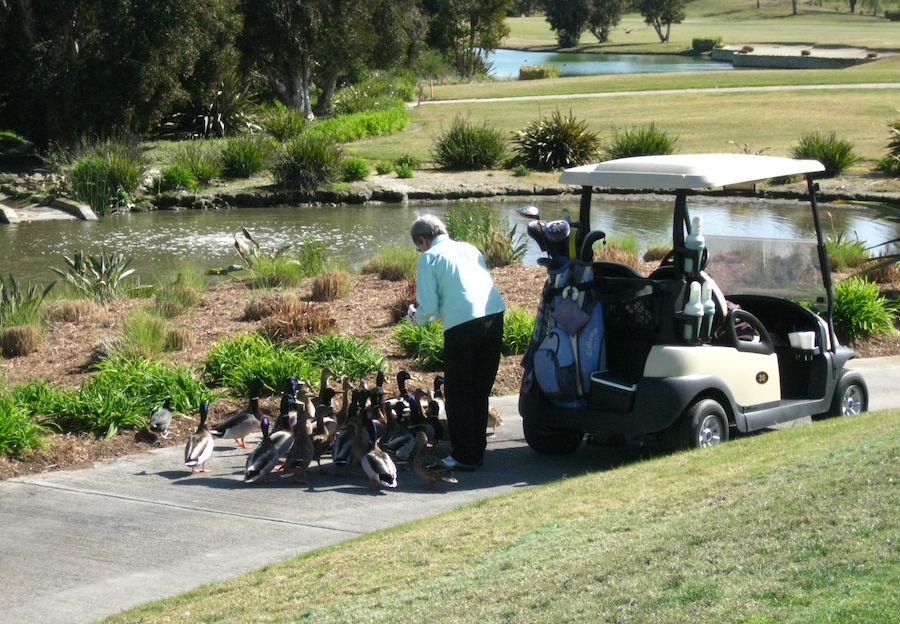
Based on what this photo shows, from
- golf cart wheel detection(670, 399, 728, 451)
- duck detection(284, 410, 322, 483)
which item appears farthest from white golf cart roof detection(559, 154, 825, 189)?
duck detection(284, 410, 322, 483)

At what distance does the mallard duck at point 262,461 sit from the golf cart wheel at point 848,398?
417cm

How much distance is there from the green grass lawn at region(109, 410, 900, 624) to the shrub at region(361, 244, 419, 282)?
26.5ft

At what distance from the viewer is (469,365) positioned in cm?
797

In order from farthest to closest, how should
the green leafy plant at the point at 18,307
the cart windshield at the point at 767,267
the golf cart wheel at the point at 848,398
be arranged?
the green leafy plant at the point at 18,307
the cart windshield at the point at 767,267
the golf cart wheel at the point at 848,398

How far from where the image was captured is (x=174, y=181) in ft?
102

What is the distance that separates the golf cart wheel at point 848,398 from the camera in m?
9.01

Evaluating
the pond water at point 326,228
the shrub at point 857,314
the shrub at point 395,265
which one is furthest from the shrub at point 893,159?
the shrub at point 857,314

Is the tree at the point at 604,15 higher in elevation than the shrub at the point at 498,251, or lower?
higher

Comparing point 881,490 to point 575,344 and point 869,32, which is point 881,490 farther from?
point 869,32

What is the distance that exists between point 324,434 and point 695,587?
4.57 m

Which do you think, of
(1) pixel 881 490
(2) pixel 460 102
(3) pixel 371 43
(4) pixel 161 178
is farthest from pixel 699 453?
(2) pixel 460 102

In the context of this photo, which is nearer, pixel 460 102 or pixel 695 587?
pixel 695 587

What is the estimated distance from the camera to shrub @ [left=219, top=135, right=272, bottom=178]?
107ft

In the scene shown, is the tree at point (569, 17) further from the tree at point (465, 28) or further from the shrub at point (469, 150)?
the shrub at point (469, 150)
